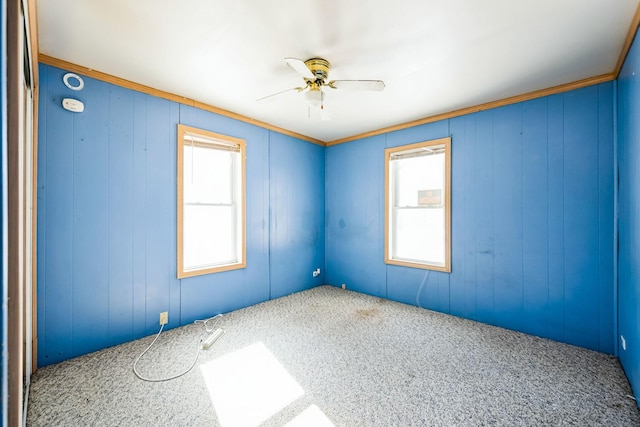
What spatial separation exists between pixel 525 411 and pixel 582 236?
180 centimetres

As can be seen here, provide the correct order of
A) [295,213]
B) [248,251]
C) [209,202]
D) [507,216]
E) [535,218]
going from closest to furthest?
[535,218] → [507,216] → [209,202] → [248,251] → [295,213]

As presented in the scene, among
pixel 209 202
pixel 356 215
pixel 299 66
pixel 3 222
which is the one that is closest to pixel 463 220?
pixel 356 215

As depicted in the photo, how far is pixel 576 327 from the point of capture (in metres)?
2.65

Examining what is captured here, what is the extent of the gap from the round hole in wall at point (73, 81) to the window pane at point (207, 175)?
3.24ft

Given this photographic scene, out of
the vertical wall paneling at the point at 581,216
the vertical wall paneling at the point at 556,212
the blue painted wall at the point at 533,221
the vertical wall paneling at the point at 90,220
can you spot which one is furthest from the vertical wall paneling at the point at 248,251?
the vertical wall paneling at the point at 581,216

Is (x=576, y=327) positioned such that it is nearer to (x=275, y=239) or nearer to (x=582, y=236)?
(x=582, y=236)

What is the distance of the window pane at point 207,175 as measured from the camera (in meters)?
3.19

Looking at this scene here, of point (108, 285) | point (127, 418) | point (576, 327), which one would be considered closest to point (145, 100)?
point (108, 285)

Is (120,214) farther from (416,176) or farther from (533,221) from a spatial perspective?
(533,221)

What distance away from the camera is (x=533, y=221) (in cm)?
290

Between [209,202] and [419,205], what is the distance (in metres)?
2.78

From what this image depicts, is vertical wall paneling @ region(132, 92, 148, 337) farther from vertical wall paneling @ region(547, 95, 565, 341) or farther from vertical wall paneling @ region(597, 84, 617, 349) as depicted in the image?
vertical wall paneling @ region(597, 84, 617, 349)

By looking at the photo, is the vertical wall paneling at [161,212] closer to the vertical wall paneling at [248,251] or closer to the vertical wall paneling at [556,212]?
the vertical wall paneling at [248,251]

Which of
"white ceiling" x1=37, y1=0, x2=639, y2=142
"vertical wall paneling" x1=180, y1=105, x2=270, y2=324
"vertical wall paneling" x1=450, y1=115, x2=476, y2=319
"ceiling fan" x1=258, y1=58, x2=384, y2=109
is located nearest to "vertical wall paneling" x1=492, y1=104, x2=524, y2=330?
"vertical wall paneling" x1=450, y1=115, x2=476, y2=319
